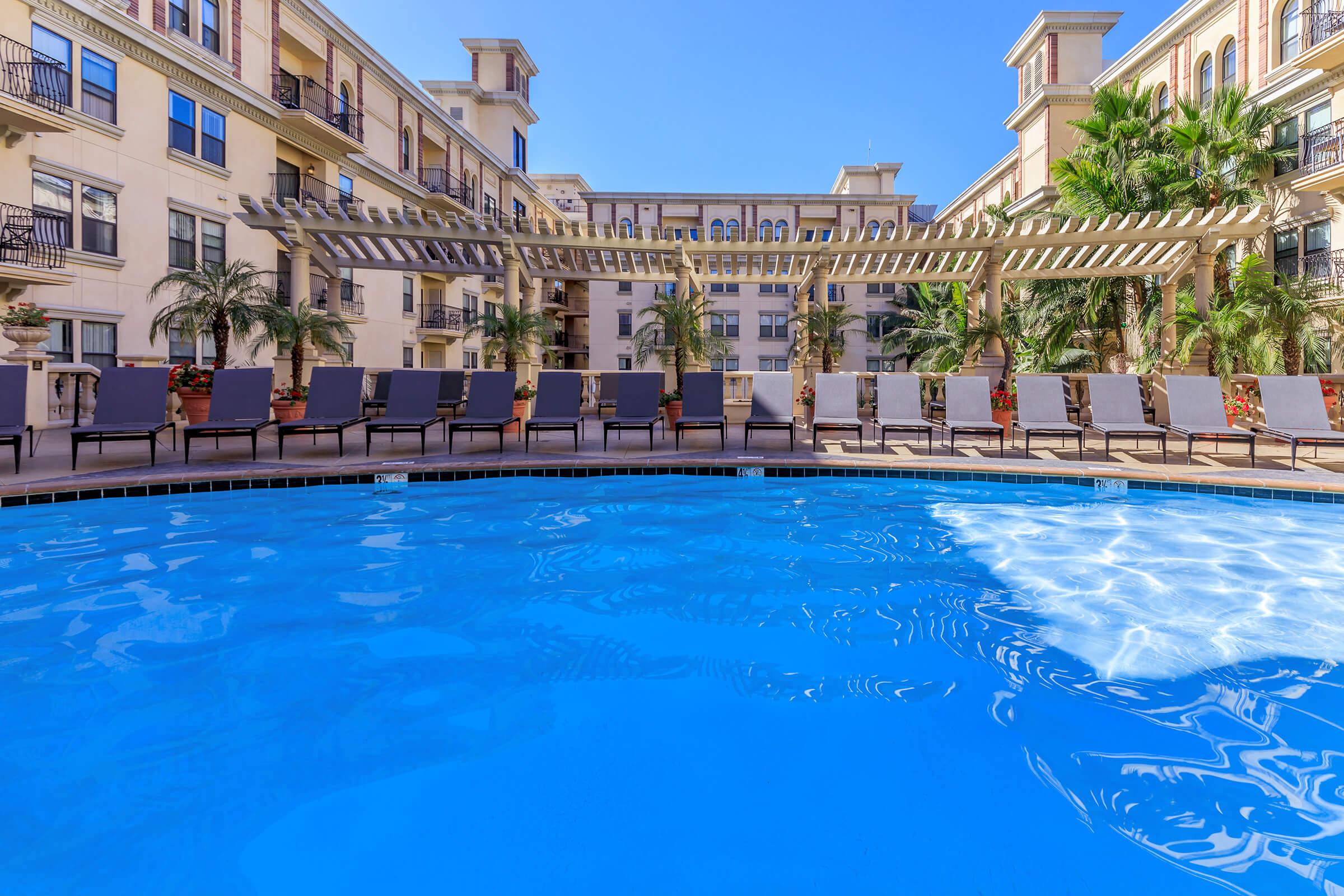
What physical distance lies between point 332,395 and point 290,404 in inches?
94.4

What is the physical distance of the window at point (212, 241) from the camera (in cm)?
1853

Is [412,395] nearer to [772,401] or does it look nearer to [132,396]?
[132,396]

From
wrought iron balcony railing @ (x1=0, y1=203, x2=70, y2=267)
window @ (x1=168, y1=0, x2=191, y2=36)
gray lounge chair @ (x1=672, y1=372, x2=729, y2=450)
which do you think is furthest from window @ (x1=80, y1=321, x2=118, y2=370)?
gray lounge chair @ (x1=672, y1=372, x2=729, y2=450)

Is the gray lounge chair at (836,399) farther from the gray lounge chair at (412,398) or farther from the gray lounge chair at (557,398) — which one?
the gray lounge chair at (412,398)

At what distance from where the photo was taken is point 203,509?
667 cm

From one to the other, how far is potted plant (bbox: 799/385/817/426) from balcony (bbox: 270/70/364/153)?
17141mm

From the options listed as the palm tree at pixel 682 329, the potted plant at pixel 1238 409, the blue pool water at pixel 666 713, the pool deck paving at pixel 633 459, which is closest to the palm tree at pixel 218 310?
the pool deck paving at pixel 633 459

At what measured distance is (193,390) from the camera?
1040 cm

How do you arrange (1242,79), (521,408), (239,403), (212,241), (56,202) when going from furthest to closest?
(1242,79), (212,241), (56,202), (521,408), (239,403)

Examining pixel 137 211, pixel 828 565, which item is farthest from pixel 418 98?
pixel 828 565

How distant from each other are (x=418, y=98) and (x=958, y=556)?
29.2 m

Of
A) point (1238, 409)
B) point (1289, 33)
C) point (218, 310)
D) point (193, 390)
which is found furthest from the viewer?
point (1289, 33)

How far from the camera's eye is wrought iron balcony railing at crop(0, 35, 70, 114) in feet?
44.8

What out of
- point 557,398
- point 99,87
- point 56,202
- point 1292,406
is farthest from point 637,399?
point 99,87
